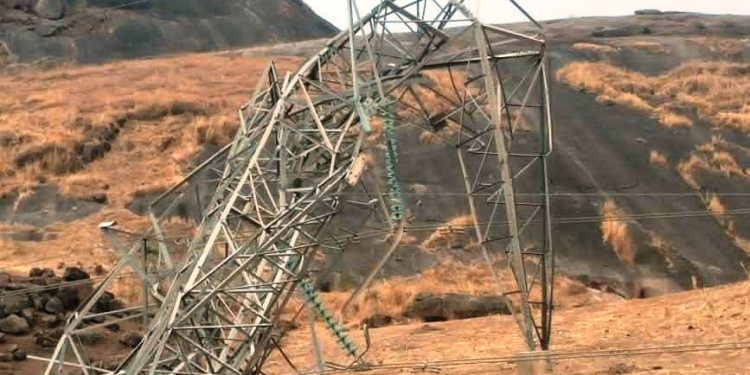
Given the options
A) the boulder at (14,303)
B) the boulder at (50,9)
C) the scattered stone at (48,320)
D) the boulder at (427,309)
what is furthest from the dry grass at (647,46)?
the boulder at (14,303)

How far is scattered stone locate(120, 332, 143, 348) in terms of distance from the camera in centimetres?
2608

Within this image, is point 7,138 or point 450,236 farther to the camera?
point 7,138

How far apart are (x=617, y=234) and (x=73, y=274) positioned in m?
Answer: 18.2

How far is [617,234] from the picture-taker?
1323 inches

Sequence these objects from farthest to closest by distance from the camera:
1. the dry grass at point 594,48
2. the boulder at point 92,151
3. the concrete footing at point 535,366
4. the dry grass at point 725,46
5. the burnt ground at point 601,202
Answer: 1. the dry grass at point 725,46
2. the dry grass at point 594,48
3. the boulder at point 92,151
4. the burnt ground at point 601,202
5. the concrete footing at point 535,366

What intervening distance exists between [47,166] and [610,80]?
29500 mm

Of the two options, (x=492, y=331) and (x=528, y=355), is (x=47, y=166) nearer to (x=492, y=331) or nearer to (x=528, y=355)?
(x=492, y=331)

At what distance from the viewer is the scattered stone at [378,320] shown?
93.6 ft

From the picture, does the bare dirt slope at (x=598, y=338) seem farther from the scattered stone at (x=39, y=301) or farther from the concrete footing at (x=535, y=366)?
the scattered stone at (x=39, y=301)

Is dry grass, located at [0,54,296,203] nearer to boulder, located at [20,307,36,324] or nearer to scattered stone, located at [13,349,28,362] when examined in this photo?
boulder, located at [20,307,36,324]

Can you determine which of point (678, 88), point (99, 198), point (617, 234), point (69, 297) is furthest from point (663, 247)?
point (678, 88)

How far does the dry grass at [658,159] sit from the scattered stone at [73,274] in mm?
22963

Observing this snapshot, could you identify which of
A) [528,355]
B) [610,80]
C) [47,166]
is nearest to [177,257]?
[47,166]

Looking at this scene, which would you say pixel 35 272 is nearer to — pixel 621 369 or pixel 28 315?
pixel 28 315
